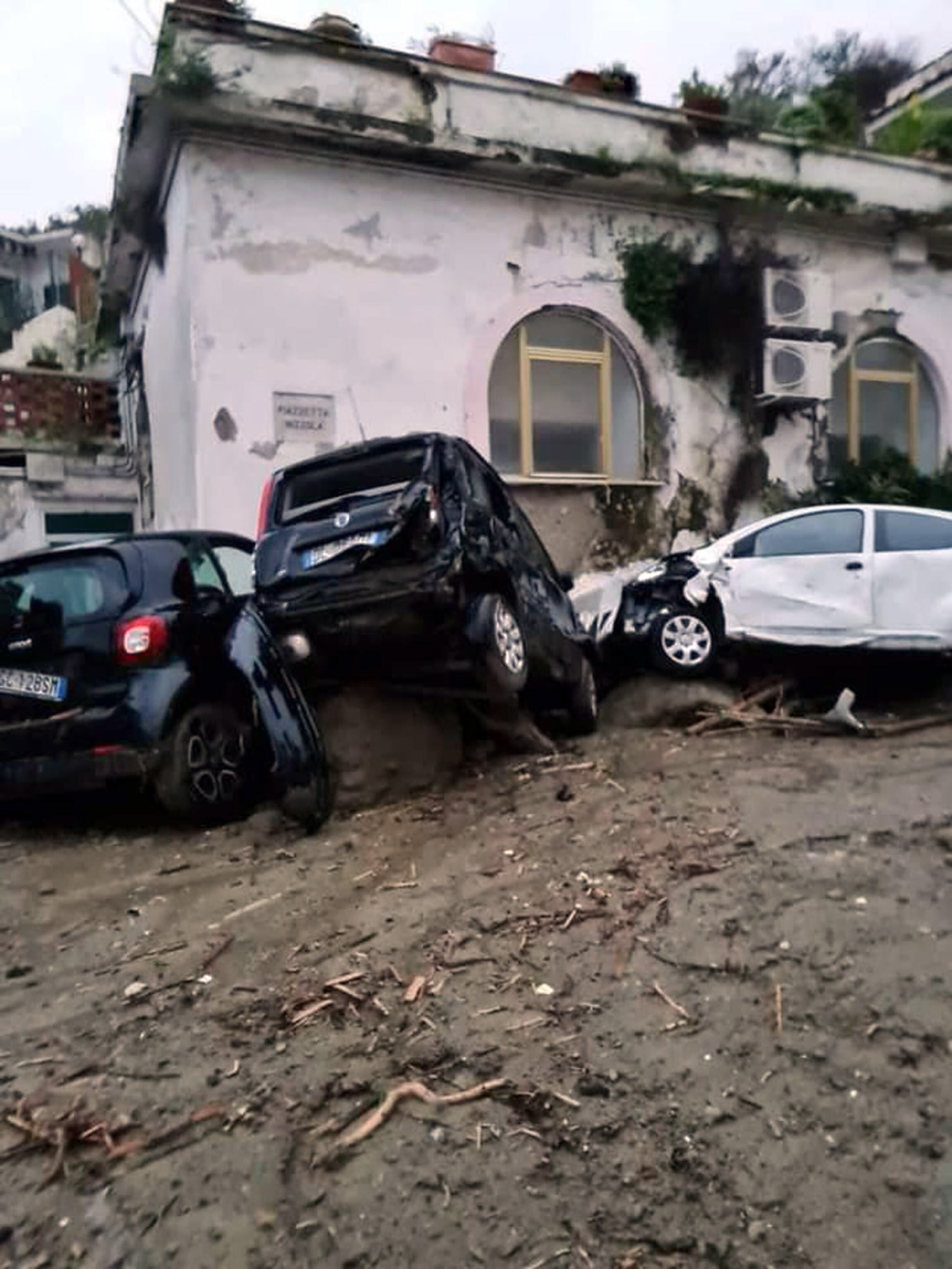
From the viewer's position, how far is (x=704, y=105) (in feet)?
42.1

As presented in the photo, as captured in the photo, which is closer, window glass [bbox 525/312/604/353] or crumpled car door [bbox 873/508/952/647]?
crumpled car door [bbox 873/508/952/647]

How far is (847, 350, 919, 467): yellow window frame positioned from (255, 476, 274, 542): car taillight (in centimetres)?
892

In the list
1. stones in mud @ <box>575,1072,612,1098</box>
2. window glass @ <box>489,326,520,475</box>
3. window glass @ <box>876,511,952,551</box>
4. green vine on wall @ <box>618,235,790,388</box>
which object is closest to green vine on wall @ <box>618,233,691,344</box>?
green vine on wall @ <box>618,235,790,388</box>

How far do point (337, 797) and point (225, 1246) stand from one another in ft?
11.9

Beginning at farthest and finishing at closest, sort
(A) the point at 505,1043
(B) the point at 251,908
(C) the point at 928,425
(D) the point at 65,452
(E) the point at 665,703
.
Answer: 1. (D) the point at 65,452
2. (C) the point at 928,425
3. (E) the point at 665,703
4. (B) the point at 251,908
5. (A) the point at 505,1043

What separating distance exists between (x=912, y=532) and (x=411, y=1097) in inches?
274

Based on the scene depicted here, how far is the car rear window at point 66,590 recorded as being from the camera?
19.8ft

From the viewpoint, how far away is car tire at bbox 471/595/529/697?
20.1 ft

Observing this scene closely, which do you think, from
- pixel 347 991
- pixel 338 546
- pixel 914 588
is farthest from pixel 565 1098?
pixel 914 588

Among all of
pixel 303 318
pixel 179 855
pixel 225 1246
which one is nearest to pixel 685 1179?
pixel 225 1246

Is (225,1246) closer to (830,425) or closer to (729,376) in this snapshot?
(729,376)

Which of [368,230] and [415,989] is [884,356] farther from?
[415,989]

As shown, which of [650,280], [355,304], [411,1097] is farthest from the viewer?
[650,280]

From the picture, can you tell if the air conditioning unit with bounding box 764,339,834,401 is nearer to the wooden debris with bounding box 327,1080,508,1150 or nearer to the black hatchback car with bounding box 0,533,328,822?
the black hatchback car with bounding box 0,533,328,822
